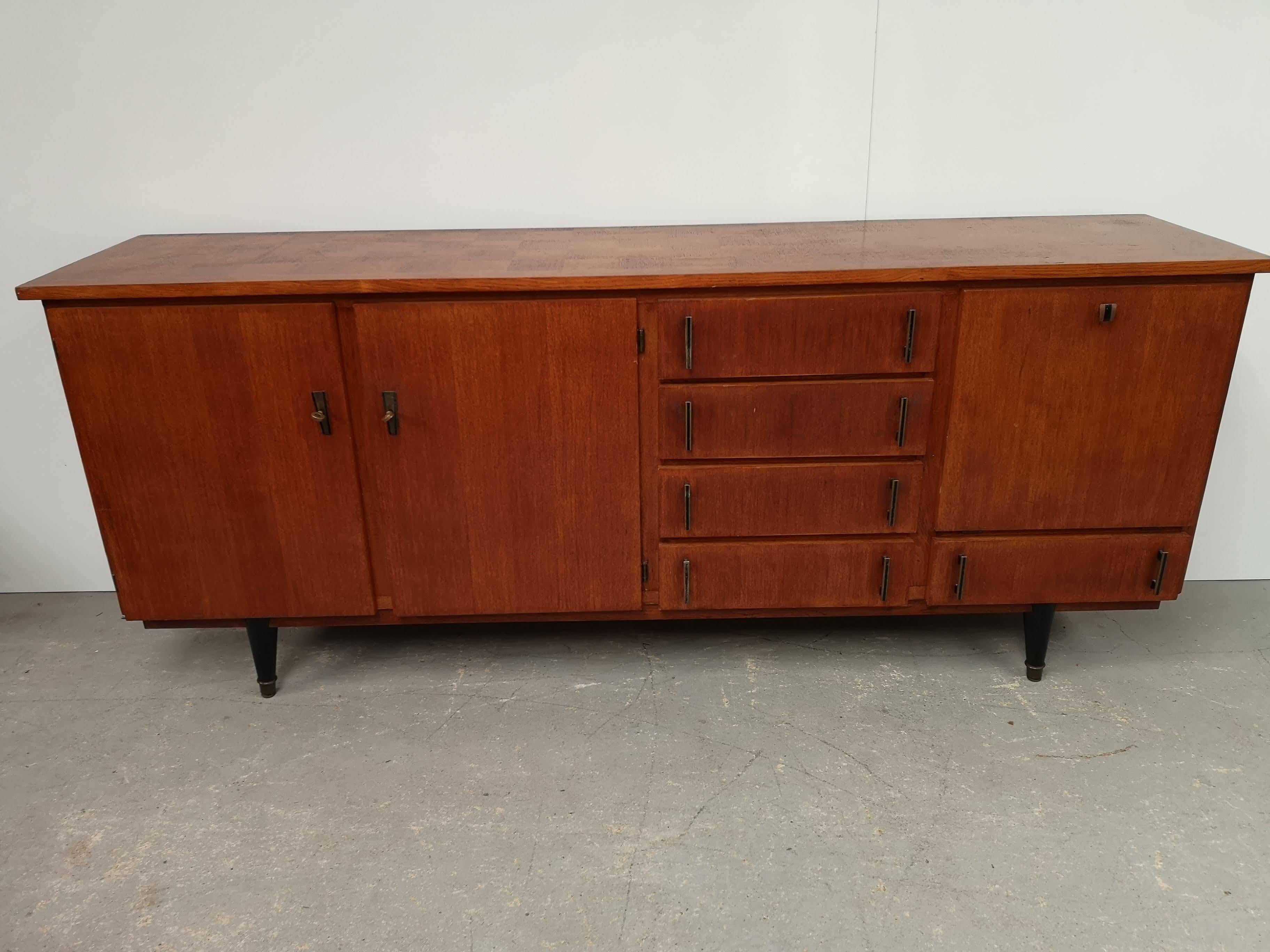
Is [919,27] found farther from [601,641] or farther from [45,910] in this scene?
[45,910]

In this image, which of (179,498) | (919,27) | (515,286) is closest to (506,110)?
(515,286)

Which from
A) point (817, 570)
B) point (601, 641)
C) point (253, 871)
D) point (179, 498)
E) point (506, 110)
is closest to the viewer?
point (253, 871)

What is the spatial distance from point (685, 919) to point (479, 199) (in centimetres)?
159

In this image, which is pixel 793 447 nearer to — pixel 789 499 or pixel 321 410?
pixel 789 499

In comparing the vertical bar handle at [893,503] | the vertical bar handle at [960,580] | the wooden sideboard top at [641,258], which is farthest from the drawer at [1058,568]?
the wooden sideboard top at [641,258]

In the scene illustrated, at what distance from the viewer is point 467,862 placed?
165 cm

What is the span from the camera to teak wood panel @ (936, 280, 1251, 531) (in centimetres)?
177

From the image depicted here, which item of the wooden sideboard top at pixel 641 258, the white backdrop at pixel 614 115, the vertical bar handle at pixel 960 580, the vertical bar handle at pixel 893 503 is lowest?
the vertical bar handle at pixel 960 580

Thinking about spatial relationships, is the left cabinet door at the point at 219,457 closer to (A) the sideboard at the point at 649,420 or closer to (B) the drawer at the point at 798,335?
(A) the sideboard at the point at 649,420

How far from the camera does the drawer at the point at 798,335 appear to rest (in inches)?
69.6

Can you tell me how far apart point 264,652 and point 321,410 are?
0.62 m

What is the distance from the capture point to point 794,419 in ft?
6.10

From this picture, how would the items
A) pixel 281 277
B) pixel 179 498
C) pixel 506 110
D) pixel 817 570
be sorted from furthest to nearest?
pixel 506 110 → pixel 817 570 → pixel 179 498 → pixel 281 277

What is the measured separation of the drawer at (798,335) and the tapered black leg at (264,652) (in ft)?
3.41
